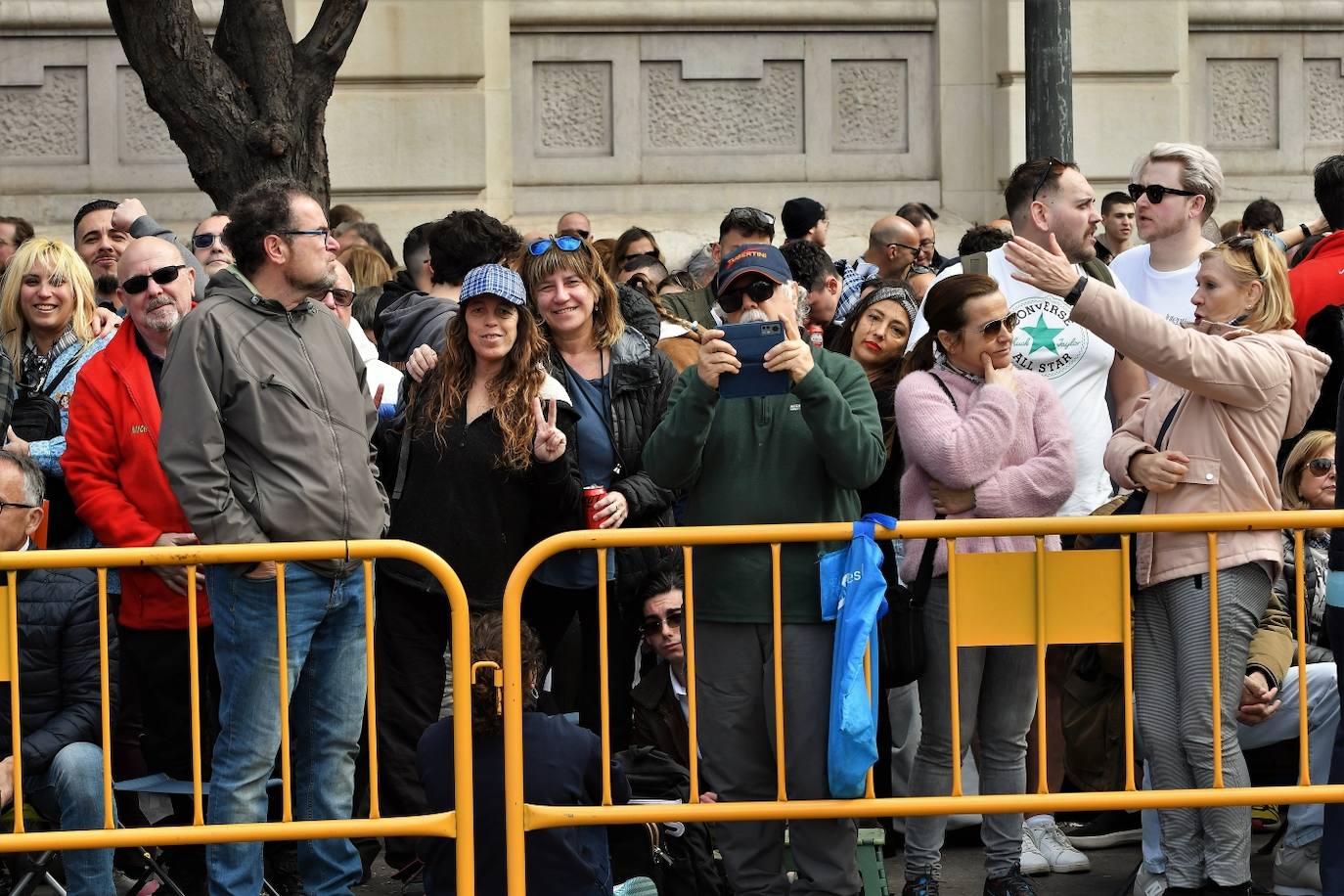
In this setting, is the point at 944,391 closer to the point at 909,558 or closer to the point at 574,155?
the point at 909,558

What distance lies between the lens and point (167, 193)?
44.8 feet

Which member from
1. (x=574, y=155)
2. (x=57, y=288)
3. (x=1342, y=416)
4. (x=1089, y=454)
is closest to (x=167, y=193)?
(x=574, y=155)

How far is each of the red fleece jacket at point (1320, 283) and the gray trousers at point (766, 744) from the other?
2916 millimetres

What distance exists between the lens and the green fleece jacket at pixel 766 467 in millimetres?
5617

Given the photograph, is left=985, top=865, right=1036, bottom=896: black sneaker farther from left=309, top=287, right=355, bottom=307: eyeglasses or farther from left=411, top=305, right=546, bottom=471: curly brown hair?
left=309, top=287, right=355, bottom=307: eyeglasses

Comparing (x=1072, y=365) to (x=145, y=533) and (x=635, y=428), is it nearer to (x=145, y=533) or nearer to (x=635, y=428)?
(x=635, y=428)

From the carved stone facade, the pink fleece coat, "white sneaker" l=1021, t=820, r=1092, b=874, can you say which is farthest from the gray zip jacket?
the carved stone facade

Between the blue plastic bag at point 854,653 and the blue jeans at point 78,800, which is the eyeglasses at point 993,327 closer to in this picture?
the blue plastic bag at point 854,653

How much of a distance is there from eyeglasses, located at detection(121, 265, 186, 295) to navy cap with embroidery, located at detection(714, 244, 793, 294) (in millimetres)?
1933

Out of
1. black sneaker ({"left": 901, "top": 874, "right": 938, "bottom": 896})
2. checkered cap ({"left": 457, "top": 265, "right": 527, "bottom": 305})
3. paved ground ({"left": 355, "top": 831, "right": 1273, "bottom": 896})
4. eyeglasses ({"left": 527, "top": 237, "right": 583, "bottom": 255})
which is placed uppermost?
eyeglasses ({"left": 527, "top": 237, "right": 583, "bottom": 255})

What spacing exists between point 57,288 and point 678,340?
242 cm

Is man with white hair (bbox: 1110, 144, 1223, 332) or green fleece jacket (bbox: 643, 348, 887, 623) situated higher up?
man with white hair (bbox: 1110, 144, 1223, 332)

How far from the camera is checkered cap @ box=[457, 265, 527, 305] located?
6594 mm

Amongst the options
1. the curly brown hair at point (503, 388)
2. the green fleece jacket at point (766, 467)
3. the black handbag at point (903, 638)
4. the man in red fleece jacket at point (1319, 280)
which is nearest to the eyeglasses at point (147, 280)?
the curly brown hair at point (503, 388)
